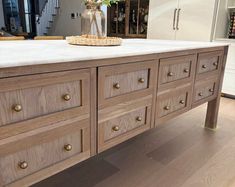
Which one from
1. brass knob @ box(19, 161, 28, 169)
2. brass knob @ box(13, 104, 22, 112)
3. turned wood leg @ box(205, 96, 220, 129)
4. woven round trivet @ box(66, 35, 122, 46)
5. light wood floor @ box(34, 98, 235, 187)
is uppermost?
woven round trivet @ box(66, 35, 122, 46)

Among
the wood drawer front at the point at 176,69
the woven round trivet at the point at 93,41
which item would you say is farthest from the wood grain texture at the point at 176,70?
the woven round trivet at the point at 93,41

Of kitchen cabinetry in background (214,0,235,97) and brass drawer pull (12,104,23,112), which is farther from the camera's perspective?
kitchen cabinetry in background (214,0,235,97)

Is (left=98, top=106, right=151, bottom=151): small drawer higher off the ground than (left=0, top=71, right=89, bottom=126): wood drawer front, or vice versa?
Result: (left=0, top=71, right=89, bottom=126): wood drawer front

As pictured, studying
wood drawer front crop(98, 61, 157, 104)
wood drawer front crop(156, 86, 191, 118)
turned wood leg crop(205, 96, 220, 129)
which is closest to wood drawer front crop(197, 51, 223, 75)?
wood drawer front crop(156, 86, 191, 118)

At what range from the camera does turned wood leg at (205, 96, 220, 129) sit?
7.04ft

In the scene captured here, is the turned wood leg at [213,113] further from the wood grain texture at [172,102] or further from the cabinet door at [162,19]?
the cabinet door at [162,19]

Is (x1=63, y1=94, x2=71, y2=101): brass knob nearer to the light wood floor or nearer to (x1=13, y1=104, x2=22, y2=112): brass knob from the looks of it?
(x1=13, y1=104, x2=22, y2=112): brass knob

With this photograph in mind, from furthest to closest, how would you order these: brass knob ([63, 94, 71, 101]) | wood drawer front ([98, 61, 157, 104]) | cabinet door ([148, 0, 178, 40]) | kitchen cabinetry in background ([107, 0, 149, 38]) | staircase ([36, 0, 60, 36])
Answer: staircase ([36, 0, 60, 36]) → kitchen cabinetry in background ([107, 0, 149, 38]) → cabinet door ([148, 0, 178, 40]) → wood drawer front ([98, 61, 157, 104]) → brass knob ([63, 94, 71, 101])

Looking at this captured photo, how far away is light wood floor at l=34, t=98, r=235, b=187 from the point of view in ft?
4.58

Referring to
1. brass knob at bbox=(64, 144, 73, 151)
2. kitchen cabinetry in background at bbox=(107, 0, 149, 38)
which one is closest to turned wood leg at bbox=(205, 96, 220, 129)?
brass knob at bbox=(64, 144, 73, 151)

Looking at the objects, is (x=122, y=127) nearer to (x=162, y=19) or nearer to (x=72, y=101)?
(x=72, y=101)

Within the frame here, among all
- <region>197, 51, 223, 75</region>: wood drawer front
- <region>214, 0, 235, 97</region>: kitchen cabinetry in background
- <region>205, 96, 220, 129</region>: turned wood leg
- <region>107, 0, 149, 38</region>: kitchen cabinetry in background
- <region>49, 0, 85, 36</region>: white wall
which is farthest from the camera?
<region>49, 0, 85, 36</region>: white wall

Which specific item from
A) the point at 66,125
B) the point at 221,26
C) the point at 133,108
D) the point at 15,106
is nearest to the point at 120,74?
the point at 133,108

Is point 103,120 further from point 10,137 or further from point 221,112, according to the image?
point 221,112
